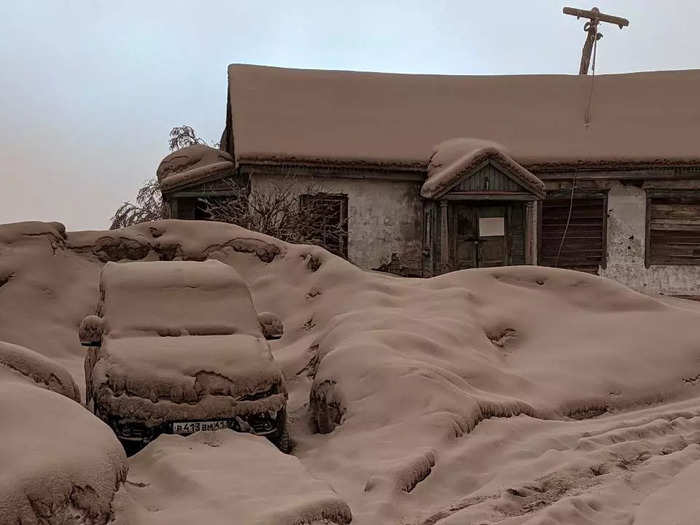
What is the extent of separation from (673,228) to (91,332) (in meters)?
16.2

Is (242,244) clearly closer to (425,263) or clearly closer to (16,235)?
(16,235)

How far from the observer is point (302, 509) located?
166 inches

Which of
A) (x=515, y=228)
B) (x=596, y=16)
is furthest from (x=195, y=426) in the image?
(x=596, y=16)

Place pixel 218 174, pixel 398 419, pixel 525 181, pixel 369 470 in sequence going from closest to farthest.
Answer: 1. pixel 369 470
2. pixel 398 419
3. pixel 525 181
4. pixel 218 174

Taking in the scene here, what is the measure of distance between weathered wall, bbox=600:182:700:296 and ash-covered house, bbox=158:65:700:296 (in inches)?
1.0

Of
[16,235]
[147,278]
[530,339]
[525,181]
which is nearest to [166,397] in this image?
[147,278]

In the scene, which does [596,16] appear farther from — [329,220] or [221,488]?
Result: [221,488]

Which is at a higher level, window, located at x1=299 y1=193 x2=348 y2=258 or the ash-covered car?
window, located at x1=299 y1=193 x2=348 y2=258

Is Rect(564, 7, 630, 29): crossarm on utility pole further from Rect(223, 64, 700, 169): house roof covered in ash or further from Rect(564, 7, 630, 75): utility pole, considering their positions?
Rect(223, 64, 700, 169): house roof covered in ash

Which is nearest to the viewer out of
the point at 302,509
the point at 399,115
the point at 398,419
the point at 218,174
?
the point at 302,509

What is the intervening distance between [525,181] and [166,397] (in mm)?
13074

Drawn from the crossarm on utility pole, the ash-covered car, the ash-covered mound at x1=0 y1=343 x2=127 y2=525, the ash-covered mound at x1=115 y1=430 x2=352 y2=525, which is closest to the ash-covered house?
the crossarm on utility pole

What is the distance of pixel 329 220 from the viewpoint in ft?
60.7

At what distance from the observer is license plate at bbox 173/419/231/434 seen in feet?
19.5
